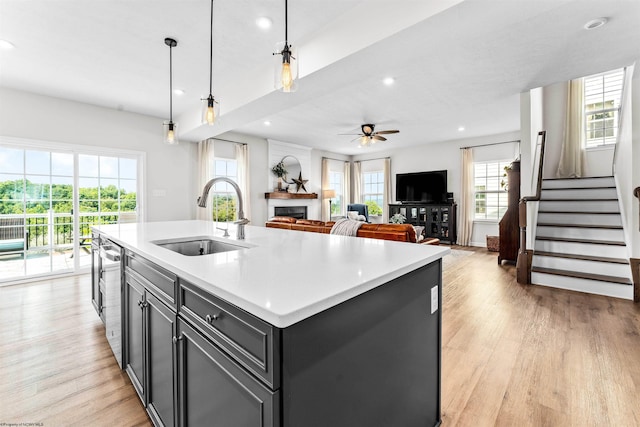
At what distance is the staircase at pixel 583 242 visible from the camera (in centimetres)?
341

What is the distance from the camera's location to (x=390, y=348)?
1090mm

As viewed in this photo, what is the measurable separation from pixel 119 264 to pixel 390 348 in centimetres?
169

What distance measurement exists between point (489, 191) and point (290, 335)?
7441mm

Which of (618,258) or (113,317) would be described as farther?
(618,258)

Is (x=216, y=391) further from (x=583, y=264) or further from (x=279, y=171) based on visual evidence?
(x=279, y=171)

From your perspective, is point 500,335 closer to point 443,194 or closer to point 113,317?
point 113,317

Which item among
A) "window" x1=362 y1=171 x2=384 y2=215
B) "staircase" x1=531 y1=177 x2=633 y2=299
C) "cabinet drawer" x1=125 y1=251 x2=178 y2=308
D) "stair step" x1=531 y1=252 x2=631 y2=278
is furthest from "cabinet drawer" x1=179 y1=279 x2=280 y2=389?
"window" x1=362 y1=171 x2=384 y2=215

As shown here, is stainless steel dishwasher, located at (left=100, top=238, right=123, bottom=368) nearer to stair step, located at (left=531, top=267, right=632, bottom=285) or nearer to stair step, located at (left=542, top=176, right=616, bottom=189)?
stair step, located at (left=531, top=267, right=632, bottom=285)

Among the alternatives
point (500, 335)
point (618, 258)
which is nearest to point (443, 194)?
point (618, 258)

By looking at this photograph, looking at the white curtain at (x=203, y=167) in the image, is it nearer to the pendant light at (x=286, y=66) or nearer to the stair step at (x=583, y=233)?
the pendant light at (x=286, y=66)

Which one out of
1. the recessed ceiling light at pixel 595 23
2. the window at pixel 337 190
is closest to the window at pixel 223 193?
the window at pixel 337 190

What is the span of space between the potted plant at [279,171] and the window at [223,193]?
3.31 ft

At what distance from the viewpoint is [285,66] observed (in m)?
1.74

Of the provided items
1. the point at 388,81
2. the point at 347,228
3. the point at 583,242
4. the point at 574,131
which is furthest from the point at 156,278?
the point at 574,131
